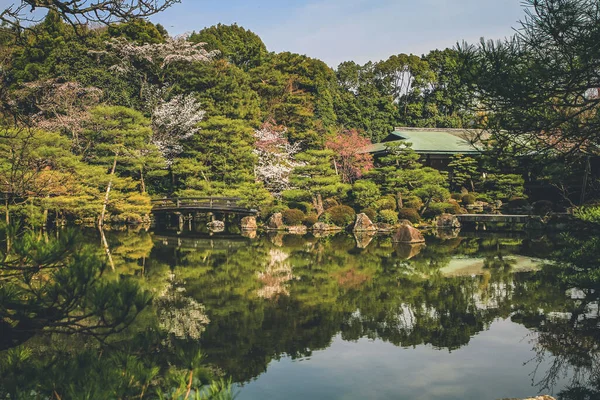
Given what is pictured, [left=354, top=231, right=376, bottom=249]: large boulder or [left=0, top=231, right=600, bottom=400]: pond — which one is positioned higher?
[left=354, top=231, right=376, bottom=249]: large boulder

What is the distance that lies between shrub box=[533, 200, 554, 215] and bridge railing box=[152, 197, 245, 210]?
41.8 feet

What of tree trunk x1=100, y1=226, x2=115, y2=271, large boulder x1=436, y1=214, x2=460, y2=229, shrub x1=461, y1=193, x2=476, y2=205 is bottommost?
tree trunk x1=100, y1=226, x2=115, y2=271

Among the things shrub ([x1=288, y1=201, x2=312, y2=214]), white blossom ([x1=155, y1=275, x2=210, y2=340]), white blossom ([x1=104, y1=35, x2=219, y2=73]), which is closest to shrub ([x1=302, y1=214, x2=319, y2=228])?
shrub ([x1=288, y1=201, x2=312, y2=214])

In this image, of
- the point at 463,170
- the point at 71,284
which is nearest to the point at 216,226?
the point at 463,170

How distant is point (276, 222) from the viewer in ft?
72.2

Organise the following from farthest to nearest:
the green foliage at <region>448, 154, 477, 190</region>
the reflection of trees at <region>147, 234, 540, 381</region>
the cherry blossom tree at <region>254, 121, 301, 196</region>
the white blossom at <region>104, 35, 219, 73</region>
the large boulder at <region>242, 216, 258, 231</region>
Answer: the green foliage at <region>448, 154, 477, 190</region> → the cherry blossom tree at <region>254, 121, 301, 196</region> → the white blossom at <region>104, 35, 219, 73</region> → the large boulder at <region>242, 216, 258, 231</region> → the reflection of trees at <region>147, 234, 540, 381</region>

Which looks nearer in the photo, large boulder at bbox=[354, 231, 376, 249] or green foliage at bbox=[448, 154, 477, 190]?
large boulder at bbox=[354, 231, 376, 249]

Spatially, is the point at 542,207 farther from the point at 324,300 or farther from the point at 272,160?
the point at 324,300

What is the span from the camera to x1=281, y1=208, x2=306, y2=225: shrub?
21891 mm

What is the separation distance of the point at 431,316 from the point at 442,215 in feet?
47.0

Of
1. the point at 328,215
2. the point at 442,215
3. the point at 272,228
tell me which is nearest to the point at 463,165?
the point at 442,215

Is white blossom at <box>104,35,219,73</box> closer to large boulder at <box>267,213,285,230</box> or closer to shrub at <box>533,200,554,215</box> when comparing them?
large boulder at <box>267,213,285,230</box>

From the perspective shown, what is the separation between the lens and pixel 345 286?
11055 mm

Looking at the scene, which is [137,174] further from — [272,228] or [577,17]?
[577,17]
